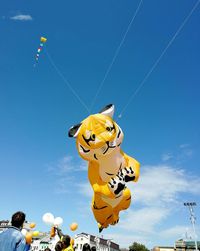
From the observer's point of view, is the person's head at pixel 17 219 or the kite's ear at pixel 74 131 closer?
the person's head at pixel 17 219

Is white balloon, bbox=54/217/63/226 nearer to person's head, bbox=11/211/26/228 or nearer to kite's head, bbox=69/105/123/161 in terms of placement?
kite's head, bbox=69/105/123/161

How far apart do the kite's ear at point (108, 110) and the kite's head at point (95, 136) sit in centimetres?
5

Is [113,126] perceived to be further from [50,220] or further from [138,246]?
[138,246]

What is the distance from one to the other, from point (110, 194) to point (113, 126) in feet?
4.73

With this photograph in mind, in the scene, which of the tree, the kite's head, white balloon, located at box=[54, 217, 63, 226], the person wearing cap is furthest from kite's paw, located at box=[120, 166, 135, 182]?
the tree

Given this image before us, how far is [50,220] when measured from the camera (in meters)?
8.22

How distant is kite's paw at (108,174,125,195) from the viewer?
577 centimetres

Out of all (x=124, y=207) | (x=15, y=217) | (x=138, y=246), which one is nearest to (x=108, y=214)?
(x=124, y=207)

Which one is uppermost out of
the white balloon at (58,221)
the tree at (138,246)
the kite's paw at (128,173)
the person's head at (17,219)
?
the tree at (138,246)

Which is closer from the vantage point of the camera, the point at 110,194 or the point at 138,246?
the point at 110,194

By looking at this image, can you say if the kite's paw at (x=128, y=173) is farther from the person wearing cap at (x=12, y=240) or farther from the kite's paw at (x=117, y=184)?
the person wearing cap at (x=12, y=240)

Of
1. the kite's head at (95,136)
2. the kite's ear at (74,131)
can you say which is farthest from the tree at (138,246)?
the kite's ear at (74,131)

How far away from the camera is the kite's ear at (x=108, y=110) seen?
5.86m

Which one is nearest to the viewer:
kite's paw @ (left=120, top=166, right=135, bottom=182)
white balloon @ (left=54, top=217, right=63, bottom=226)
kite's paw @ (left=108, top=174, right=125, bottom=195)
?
kite's paw @ (left=108, top=174, right=125, bottom=195)
